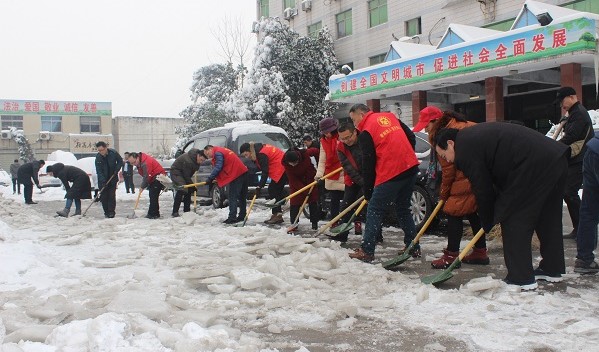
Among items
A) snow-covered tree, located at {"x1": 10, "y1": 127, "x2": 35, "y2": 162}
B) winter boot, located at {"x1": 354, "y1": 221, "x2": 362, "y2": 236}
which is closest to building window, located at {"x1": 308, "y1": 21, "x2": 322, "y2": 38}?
winter boot, located at {"x1": 354, "y1": 221, "x2": 362, "y2": 236}

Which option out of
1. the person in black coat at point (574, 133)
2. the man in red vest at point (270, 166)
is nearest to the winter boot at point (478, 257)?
the person in black coat at point (574, 133)

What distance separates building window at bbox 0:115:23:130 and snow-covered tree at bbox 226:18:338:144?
29.1 metres

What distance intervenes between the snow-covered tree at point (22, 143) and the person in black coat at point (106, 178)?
33770 millimetres

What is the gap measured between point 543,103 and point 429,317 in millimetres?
15738

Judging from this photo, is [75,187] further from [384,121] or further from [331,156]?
[384,121]

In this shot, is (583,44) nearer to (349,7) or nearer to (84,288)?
(84,288)

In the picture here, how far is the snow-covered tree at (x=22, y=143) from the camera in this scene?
134 ft

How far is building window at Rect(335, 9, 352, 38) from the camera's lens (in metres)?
24.3

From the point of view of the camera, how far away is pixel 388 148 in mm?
5383

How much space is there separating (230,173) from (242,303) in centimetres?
523

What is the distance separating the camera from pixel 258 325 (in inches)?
142

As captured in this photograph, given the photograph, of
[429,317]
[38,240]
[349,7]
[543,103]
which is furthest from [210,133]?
[349,7]

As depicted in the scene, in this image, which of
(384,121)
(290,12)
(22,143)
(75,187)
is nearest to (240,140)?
(75,187)

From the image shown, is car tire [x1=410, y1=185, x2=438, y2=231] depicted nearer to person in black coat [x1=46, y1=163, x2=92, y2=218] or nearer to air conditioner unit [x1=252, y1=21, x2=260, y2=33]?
person in black coat [x1=46, y1=163, x2=92, y2=218]
